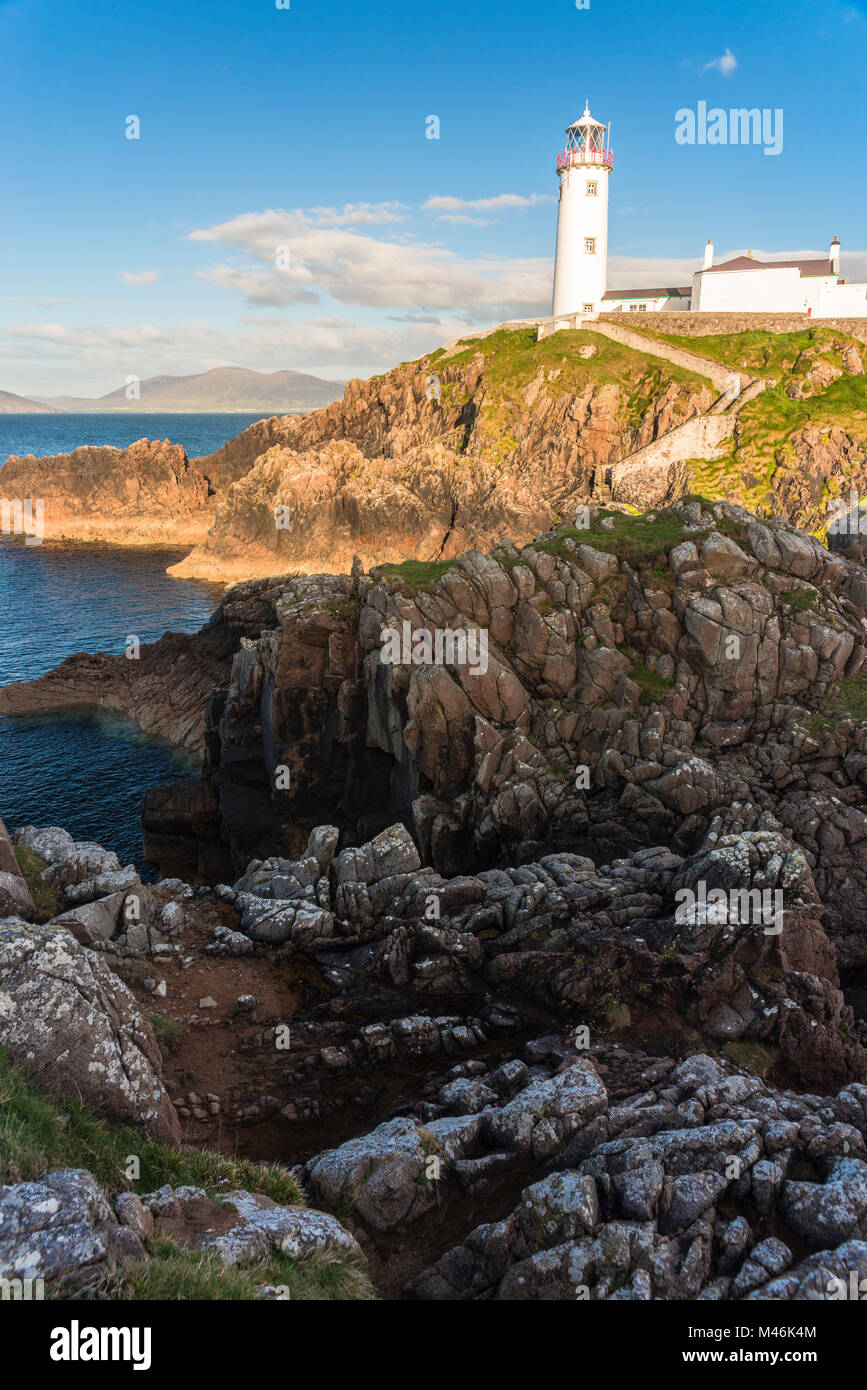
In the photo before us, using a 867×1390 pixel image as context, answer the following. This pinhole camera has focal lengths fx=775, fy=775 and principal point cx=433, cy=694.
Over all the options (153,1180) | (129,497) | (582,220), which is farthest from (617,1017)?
(129,497)

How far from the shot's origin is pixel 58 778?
172 feet

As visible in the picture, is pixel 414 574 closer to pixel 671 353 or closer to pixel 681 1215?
pixel 681 1215

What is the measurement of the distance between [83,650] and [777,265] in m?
90.9

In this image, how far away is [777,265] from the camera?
305 feet

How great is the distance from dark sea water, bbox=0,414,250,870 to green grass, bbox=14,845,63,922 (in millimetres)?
20103

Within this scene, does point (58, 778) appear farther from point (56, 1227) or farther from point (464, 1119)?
point (56, 1227)

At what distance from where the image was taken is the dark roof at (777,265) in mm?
92000

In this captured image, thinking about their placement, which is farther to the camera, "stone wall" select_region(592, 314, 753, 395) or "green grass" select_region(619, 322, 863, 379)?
"green grass" select_region(619, 322, 863, 379)

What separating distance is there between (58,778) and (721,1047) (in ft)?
152

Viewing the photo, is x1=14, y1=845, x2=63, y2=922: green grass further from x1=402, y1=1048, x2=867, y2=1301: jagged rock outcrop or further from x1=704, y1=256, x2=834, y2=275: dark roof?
x1=704, y1=256, x2=834, y2=275: dark roof

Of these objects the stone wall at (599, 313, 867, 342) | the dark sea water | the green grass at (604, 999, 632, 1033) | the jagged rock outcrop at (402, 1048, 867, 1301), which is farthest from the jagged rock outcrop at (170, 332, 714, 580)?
the jagged rock outcrop at (402, 1048, 867, 1301)

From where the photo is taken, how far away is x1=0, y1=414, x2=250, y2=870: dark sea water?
48.7m
